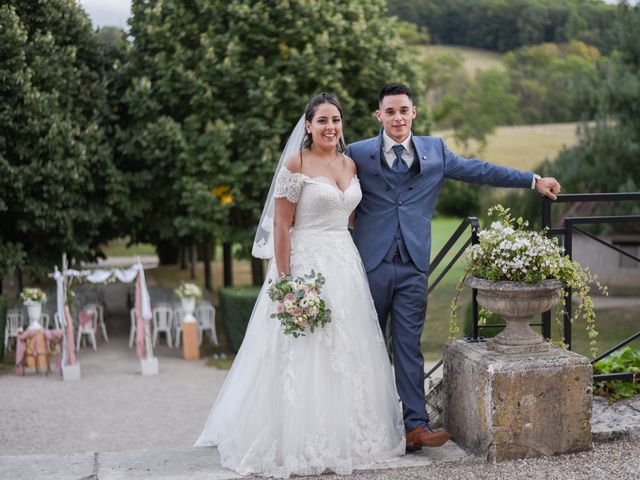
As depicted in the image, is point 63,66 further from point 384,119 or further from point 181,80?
point 384,119

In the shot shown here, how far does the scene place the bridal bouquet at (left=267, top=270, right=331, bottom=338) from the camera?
438 centimetres

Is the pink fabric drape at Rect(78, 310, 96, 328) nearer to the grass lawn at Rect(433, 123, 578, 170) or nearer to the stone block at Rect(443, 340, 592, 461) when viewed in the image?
the stone block at Rect(443, 340, 592, 461)

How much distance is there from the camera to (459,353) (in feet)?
15.0

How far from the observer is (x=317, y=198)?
454 cm

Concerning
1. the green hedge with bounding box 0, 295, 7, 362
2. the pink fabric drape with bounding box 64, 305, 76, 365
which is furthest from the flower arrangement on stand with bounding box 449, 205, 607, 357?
the green hedge with bounding box 0, 295, 7, 362

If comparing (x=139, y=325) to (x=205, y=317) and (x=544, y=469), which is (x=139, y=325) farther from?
(x=544, y=469)

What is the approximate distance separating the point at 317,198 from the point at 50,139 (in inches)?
490

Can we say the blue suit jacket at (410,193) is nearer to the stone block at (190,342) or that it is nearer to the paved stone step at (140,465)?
the paved stone step at (140,465)

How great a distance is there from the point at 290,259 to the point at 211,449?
1.25m

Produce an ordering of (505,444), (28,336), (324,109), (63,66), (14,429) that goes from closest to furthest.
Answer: (505,444), (324,109), (14,429), (28,336), (63,66)

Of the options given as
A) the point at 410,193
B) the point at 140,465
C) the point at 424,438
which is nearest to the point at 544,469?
the point at 424,438

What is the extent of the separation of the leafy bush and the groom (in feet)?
4.23

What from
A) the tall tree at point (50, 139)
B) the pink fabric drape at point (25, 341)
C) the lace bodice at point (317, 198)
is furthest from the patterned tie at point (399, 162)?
the tall tree at point (50, 139)

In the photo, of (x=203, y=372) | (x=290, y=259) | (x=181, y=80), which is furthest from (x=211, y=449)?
(x=181, y=80)
